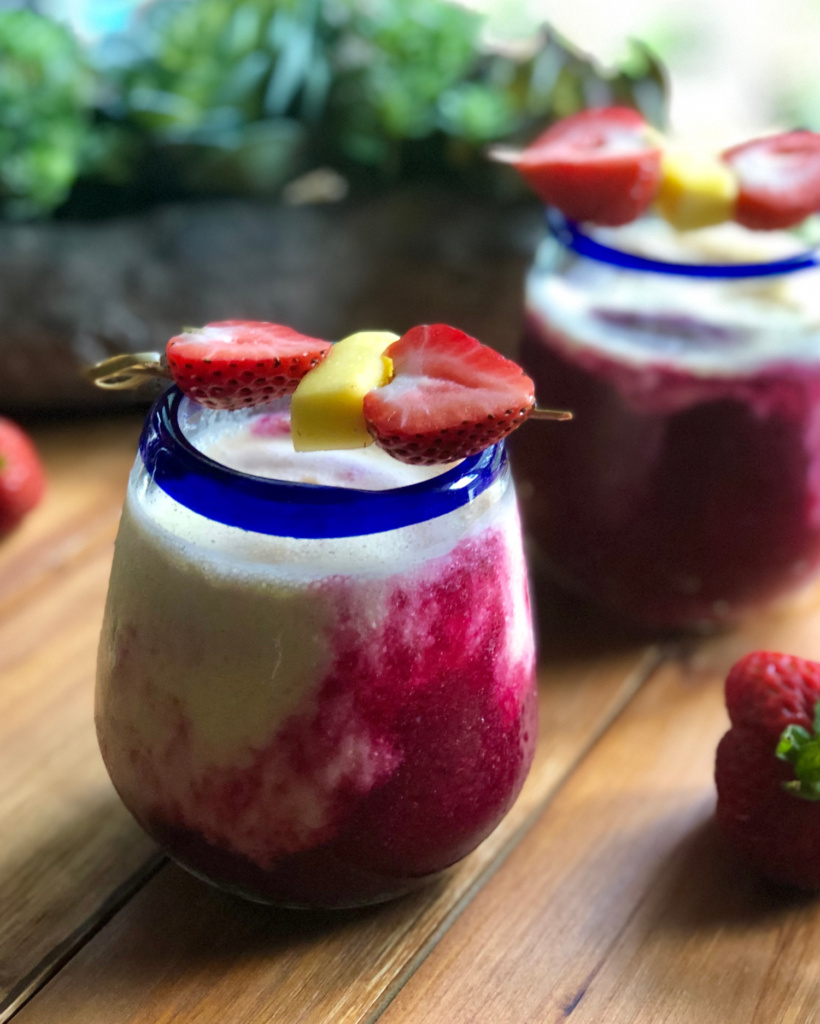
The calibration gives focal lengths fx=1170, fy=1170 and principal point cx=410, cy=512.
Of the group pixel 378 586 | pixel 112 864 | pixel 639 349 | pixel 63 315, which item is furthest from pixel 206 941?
pixel 63 315

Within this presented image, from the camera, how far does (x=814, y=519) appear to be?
34.1 inches

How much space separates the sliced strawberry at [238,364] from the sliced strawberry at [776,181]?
1.23 feet

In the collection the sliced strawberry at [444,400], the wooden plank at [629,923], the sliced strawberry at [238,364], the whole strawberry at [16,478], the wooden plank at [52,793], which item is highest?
the sliced strawberry at [238,364]

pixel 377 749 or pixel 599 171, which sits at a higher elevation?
pixel 599 171

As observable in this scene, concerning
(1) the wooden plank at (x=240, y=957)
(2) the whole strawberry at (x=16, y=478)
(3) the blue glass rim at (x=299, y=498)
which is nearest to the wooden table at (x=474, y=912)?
(1) the wooden plank at (x=240, y=957)

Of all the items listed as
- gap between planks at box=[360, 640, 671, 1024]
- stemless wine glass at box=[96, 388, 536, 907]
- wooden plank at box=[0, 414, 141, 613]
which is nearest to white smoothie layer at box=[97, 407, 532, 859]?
stemless wine glass at box=[96, 388, 536, 907]

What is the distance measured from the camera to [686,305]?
2.77ft

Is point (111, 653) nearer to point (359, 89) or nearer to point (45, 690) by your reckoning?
point (45, 690)

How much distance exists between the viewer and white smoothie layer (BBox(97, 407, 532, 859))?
0.55 meters

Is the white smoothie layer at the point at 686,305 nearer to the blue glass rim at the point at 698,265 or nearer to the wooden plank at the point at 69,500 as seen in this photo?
the blue glass rim at the point at 698,265

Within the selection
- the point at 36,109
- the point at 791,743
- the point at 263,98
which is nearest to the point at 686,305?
the point at 791,743

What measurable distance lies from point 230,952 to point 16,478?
511 millimetres

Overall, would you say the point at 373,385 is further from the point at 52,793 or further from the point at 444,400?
the point at 52,793

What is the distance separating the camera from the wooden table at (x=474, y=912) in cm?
62
